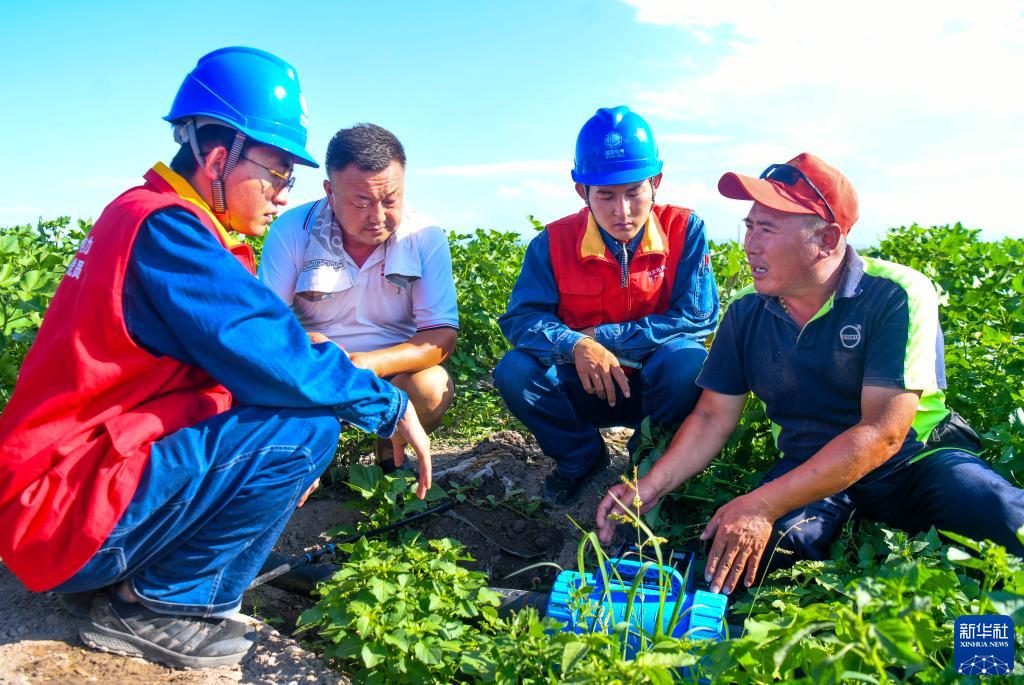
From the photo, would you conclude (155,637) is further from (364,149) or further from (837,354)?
(837,354)

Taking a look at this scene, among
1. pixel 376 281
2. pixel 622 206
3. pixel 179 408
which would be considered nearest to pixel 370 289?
pixel 376 281

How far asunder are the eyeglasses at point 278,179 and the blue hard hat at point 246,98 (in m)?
0.06

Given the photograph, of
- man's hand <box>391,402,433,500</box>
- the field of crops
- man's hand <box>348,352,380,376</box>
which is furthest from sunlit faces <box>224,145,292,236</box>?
the field of crops

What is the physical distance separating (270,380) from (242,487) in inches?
11.9

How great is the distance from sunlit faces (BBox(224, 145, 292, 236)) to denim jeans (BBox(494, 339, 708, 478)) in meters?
1.38

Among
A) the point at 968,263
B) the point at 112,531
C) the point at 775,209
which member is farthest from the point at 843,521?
the point at 968,263

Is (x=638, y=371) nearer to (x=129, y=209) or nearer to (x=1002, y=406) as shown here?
(x=1002, y=406)

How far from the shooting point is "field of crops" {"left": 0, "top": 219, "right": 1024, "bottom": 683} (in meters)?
1.67

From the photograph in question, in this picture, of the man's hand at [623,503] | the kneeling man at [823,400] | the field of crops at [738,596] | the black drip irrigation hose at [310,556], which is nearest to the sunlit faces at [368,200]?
the field of crops at [738,596]

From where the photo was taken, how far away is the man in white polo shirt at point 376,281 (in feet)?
11.5

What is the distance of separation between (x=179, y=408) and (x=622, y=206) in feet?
6.18

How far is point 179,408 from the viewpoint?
237 centimetres

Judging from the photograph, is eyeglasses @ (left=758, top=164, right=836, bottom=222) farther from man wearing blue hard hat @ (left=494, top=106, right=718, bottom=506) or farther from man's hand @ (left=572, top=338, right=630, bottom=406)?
man's hand @ (left=572, top=338, right=630, bottom=406)

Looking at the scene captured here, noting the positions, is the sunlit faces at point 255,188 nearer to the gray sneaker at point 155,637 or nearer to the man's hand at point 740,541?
the gray sneaker at point 155,637
